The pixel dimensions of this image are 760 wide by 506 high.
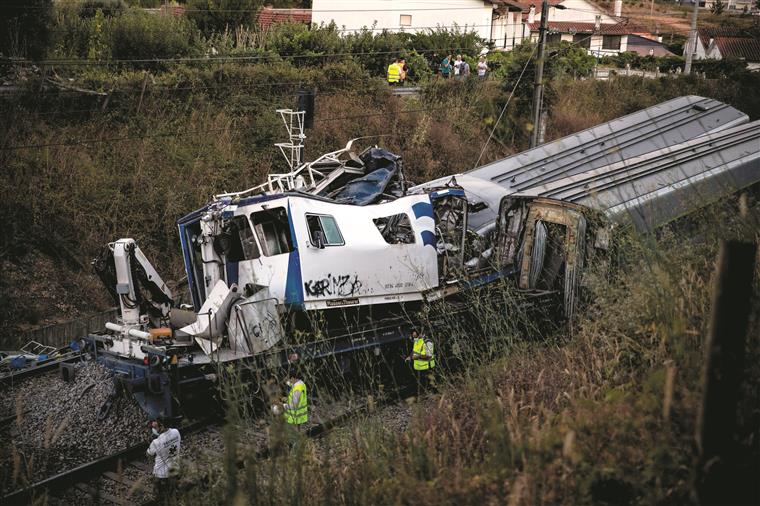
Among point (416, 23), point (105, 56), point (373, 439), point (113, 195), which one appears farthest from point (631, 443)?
point (416, 23)

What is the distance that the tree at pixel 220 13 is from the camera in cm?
2927

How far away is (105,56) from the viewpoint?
23.0 metres

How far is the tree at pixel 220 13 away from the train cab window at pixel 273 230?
19.2 metres

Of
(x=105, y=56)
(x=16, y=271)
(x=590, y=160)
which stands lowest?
(x=16, y=271)

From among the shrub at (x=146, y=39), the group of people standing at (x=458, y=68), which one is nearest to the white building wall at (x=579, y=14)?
the group of people standing at (x=458, y=68)

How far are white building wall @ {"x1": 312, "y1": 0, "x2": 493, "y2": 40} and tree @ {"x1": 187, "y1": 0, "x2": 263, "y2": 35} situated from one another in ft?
29.7

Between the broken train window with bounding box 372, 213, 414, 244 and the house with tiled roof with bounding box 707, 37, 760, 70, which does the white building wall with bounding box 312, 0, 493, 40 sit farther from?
the broken train window with bounding box 372, 213, 414, 244

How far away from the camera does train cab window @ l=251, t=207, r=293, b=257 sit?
11.8 meters

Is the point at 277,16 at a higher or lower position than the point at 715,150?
higher

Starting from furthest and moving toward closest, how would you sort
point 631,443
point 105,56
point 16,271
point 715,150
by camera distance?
point 105,56 < point 16,271 < point 715,150 < point 631,443

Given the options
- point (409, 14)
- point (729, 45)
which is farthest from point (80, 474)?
point (729, 45)

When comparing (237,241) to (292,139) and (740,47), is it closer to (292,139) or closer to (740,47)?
(292,139)

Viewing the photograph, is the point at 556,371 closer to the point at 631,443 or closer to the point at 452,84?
the point at 631,443

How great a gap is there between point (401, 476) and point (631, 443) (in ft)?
5.18
